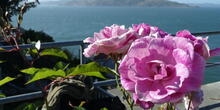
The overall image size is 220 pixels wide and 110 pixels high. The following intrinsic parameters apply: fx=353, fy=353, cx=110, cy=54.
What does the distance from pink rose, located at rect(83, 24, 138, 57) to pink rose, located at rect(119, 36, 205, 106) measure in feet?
0.42

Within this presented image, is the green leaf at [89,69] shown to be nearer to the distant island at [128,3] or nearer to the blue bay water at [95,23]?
the blue bay water at [95,23]

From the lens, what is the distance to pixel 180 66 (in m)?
0.60

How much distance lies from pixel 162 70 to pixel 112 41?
0.19 meters

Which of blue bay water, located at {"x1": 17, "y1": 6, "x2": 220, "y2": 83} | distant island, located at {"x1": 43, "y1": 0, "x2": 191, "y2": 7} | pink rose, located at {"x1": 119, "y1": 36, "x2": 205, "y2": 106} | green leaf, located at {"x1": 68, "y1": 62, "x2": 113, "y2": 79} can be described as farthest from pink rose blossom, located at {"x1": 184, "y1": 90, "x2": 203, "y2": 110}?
distant island, located at {"x1": 43, "y1": 0, "x2": 191, "y2": 7}

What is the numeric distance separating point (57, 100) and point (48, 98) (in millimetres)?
32

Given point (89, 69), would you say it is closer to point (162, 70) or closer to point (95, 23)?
point (162, 70)

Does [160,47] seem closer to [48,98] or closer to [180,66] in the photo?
[180,66]

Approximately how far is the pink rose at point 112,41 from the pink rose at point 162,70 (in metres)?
0.13

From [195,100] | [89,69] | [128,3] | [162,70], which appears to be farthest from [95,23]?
[128,3]

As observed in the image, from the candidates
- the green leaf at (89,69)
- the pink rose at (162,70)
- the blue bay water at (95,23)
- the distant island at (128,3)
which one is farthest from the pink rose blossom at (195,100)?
the distant island at (128,3)

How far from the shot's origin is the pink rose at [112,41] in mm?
771

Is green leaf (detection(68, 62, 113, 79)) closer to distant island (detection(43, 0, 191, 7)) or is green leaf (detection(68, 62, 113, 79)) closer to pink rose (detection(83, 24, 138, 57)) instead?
pink rose (detection(83, 24, 138, 57))

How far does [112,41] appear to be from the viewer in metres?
0.77

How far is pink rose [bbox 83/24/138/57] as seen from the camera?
77 cm
